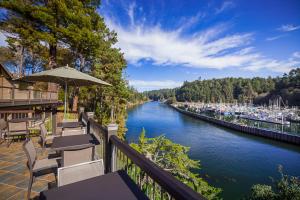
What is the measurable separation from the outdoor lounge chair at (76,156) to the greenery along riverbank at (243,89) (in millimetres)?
76222

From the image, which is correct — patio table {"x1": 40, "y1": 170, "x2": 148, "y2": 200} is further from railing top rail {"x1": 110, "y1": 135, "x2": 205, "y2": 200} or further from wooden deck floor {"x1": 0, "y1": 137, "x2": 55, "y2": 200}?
wooden deck floor {"x1": 0, "y1": 137, "x2": 55, "y2": 200}

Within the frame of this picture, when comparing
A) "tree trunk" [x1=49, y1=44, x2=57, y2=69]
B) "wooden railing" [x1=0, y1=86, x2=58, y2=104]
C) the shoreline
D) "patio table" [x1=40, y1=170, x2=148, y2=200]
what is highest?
"tree trunk" [x1=49, y1=44, x2=57, y2=69]

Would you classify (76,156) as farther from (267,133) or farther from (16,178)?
(267,133)

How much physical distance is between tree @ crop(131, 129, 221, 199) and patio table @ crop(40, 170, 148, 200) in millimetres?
6429

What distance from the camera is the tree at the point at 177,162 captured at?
7.64 metres

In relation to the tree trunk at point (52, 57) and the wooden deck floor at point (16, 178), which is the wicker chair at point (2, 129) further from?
the tree trunk at point (52, 57)

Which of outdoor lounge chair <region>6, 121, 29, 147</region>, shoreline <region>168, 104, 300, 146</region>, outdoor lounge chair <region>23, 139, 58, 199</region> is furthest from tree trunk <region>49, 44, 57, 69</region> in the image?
shoreline <region>168, 104, 300, 146</region>

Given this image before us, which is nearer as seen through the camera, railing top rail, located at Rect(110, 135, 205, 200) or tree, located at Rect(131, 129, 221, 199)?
railing top rail, located at Rect(110, 135, 205, 200)

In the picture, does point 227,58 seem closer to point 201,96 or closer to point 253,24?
point 253,24

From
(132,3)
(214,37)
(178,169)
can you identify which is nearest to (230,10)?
(214,37)

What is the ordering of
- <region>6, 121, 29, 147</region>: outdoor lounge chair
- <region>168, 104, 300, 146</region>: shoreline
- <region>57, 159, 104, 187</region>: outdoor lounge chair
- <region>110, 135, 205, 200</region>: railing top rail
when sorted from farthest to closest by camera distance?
1. <region>168, 104, 300, 146</region>: shoreline
2. <region>6, 121, 29, 147</region>: outdoor lounge chair
3. <region>57, 159, 104, 187</region>: outdoor lounge chair
4. <region>110, 135, 205, 200</region>: railing top rail

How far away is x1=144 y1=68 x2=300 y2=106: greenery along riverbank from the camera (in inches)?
2510

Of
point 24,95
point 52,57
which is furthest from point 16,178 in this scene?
point 52,57

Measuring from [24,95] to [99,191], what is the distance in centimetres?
1069
